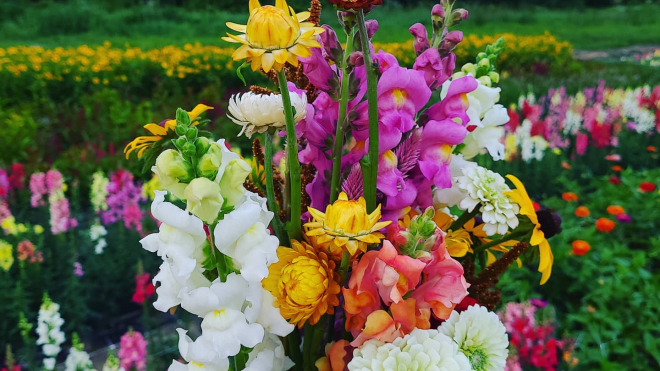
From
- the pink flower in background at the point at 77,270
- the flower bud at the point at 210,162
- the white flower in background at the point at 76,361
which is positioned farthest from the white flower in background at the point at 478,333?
the pink flower in background at the point at 77,270

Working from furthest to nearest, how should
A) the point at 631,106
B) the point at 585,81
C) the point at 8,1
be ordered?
the point at 8,1 < the point at 585,81 < the point at 631,106

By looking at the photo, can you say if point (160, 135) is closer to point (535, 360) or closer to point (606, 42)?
point (535, 360)

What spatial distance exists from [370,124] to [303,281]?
0.56ft

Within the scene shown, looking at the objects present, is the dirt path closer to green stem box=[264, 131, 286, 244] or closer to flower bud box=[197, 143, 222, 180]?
green stem box=[264, 131, 286, 244]

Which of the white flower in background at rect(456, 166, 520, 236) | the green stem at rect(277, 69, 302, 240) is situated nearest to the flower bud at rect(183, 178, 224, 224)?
the green stem at rect(277, 69, 302, 240)

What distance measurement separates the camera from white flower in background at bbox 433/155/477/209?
68 centimetres

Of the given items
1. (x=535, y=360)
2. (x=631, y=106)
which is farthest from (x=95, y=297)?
(x=631, y=106)

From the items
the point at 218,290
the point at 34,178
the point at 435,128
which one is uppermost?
the point at 435,128

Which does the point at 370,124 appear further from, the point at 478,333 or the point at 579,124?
the point at 579,124

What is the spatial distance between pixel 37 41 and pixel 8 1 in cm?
483

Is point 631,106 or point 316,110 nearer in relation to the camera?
point 316,110

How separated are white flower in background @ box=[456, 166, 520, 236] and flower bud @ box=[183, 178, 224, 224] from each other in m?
0.32

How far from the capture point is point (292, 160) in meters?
0.55

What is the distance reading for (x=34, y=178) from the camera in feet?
7.41
